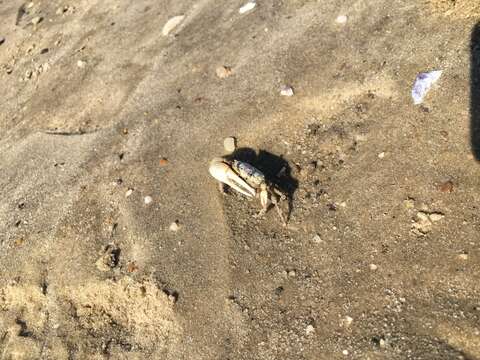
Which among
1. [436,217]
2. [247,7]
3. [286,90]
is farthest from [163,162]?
[436,217]

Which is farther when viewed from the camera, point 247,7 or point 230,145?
point 247,7

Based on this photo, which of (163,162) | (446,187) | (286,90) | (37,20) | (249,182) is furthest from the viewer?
(37,20)

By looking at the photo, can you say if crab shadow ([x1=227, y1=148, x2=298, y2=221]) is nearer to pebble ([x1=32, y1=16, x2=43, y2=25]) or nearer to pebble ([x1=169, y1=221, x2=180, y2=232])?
pebble ([x1=169, y1=221, x2=180, y2=232])

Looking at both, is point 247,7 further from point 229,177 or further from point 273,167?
point 229,177

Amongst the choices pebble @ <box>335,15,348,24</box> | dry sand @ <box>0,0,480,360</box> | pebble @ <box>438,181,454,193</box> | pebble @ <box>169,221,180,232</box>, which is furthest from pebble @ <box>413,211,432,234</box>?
pebble @ <box>335,15,348,24</box>

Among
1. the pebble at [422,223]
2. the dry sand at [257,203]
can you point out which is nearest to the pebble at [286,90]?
the dry sand at [257,203]

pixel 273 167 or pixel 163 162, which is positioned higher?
pixel 163 162
